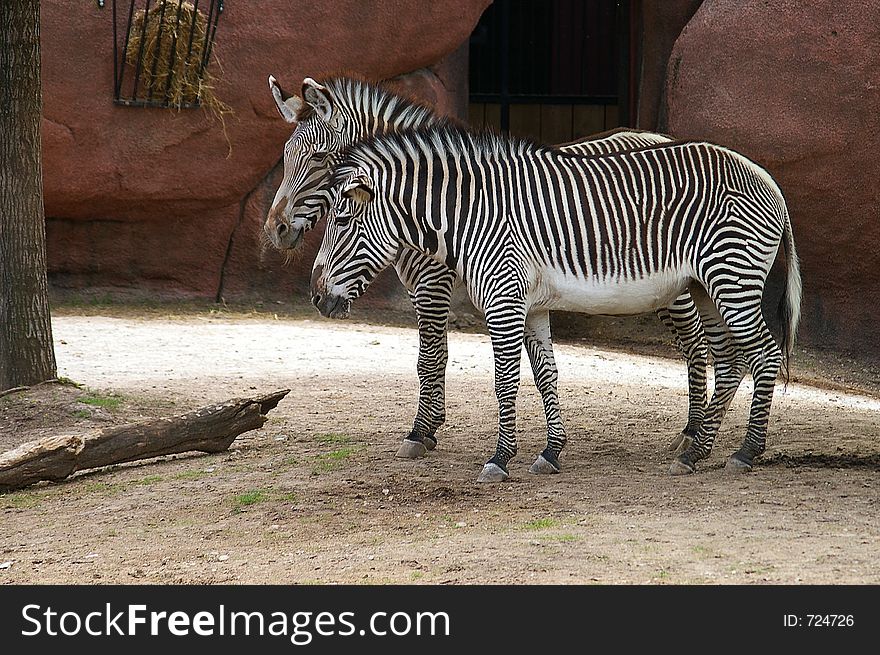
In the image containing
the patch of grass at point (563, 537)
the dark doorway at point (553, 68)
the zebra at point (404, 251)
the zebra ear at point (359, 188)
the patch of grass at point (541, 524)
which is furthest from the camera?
the dark doorway at point (553, 68)

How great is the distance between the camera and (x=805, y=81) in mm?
9539

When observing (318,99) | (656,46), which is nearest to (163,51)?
(318,99)

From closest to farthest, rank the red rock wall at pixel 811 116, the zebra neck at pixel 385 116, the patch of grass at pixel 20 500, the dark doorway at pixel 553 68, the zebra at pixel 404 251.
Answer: the patch of grass at pixel 20 500
the zebra at pixel 404 251
the zebra neck at pixel 385 116
the red rock wall at pixel 811 116
the dark doorway at pixel 553 68

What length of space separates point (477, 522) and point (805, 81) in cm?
637

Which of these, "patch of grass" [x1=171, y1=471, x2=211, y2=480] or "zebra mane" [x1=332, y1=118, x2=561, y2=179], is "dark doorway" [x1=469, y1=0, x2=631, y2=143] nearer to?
"zebra mane" [x1=332, y1=118, x2=561, y2=179]

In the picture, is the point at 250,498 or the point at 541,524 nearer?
the point at 541,524

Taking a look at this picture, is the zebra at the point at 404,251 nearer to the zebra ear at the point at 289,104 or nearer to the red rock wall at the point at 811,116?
the zebra ear at the point at 289,104

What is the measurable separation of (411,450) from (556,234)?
1397 mm

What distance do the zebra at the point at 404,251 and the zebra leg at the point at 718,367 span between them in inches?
8.2

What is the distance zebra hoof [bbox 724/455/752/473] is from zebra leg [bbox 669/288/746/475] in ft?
0.66

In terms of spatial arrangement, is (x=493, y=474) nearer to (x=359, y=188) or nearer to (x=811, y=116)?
(x=359, y=188)

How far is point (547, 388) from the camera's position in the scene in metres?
5.51

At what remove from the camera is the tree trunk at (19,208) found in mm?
6672

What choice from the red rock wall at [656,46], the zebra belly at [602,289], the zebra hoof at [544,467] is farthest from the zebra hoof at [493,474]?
the red rock wall at [656,46]
